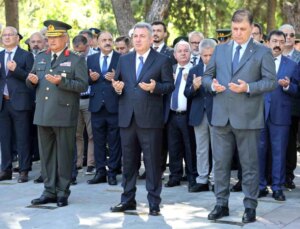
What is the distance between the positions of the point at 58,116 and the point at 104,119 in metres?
1.65

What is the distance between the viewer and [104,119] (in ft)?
31.0

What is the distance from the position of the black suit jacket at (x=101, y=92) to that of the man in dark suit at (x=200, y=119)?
1215 mm

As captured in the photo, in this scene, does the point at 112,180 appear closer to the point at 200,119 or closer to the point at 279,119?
the point at 200,119

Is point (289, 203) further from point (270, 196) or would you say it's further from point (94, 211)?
point (94, 211)

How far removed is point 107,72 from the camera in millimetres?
9367

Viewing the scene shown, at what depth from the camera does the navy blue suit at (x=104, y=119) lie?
9.35 metres

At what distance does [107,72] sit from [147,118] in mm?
2215

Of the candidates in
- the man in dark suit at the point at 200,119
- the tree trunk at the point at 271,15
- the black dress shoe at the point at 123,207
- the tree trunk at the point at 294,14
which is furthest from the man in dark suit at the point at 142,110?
the tree trunk at the point at 271,15

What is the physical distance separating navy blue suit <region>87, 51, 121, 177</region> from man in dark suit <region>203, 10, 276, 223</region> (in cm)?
253

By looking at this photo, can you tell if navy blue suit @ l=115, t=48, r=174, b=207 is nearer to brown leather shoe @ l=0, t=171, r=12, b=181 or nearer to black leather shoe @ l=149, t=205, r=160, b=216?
black leather shoe @ l=149, t=205, r=160, b=216

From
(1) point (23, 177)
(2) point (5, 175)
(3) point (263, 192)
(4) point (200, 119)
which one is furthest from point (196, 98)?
(2) point (5, 175)

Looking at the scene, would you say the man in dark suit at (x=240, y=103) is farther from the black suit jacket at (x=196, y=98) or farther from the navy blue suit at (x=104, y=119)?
the navy blue suit at (x=104, y=119)

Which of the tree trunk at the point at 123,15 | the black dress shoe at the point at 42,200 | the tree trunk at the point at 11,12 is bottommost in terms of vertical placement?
the black dress shoe at the point at 42,200

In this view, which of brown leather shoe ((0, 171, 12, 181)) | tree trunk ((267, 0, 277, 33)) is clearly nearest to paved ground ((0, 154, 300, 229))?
brown leather shoe ((0, 171, 12, 181))
